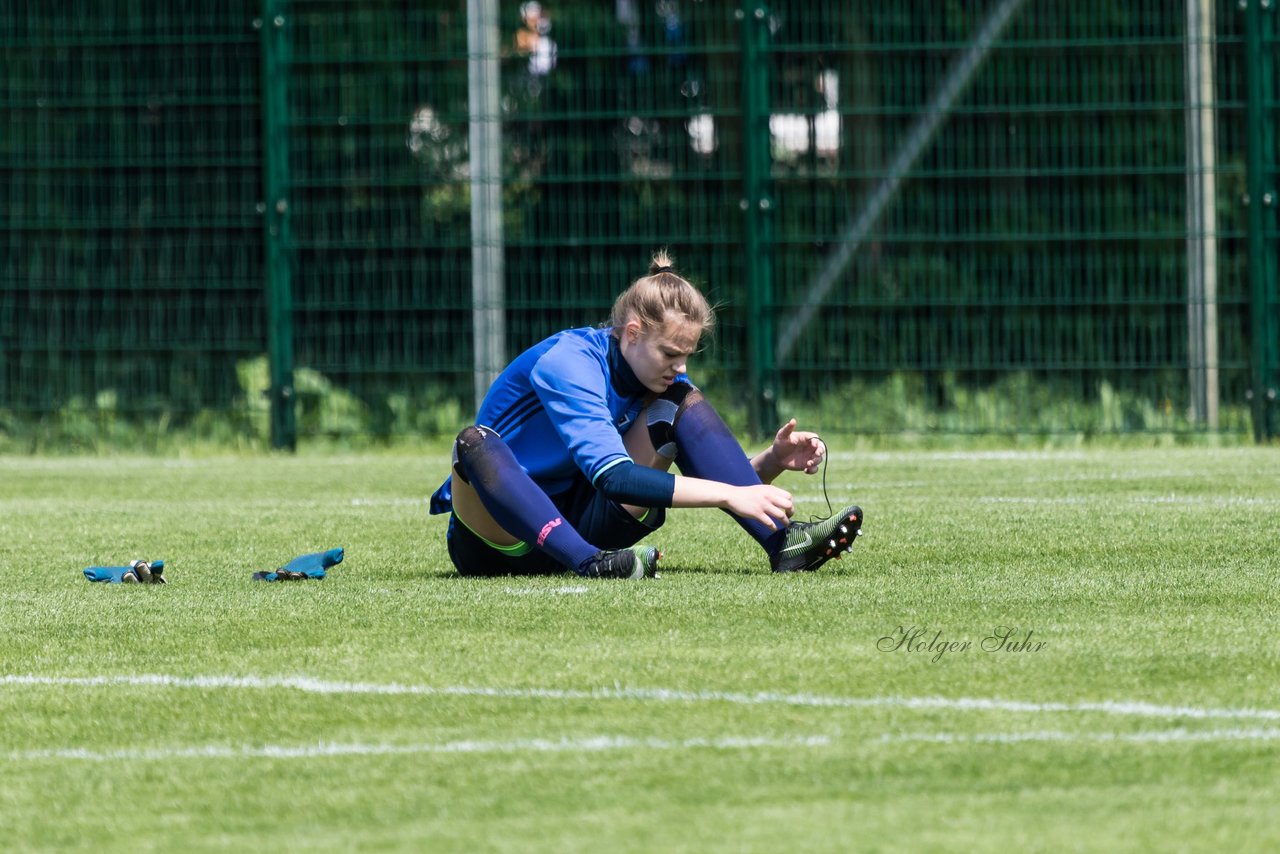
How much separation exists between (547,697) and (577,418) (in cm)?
172

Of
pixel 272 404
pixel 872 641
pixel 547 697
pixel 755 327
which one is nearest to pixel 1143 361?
pixel 755 327

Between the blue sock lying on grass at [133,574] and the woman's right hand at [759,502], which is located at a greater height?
the woman's right hand at [759,502]

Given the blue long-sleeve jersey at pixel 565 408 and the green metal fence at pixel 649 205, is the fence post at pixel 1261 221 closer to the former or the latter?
the green metal fence at pixel 649 205

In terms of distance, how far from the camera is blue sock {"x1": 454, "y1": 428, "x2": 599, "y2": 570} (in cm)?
539

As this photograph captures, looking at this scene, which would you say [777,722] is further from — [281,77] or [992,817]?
[281,77]

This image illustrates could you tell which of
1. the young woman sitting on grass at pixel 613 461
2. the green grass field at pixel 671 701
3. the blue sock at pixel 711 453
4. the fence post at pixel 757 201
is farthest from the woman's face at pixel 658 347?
the fence post at pixel 757 201

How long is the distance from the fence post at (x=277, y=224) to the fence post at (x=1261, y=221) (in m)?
5.77

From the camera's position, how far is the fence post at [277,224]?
513 inches

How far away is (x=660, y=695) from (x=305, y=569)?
2.37m

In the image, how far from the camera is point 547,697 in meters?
3.69

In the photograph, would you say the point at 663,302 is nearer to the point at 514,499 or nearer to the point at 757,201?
the point at 514,499

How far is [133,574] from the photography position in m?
5.82

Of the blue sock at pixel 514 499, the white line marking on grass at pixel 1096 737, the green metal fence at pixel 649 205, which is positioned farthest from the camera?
the green metal fence at pixel 649 205

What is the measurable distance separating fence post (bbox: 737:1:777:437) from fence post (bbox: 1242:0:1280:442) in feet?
9.03
